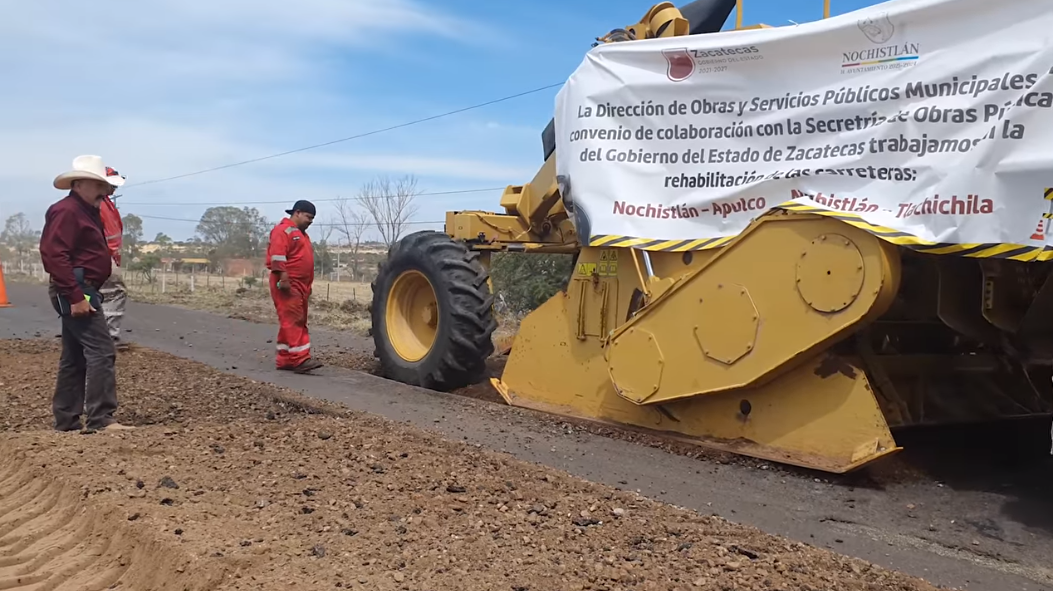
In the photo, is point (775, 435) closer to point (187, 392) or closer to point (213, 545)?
point (213, 545)

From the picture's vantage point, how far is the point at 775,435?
544 centimetres

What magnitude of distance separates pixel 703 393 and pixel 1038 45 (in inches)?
108

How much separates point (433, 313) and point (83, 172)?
362 centimetres

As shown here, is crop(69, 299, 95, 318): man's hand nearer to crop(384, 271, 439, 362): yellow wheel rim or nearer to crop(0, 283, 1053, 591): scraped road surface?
crop(0, 283, 1053, 591): scraped road surface

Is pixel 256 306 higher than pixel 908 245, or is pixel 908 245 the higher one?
pixel 908 245

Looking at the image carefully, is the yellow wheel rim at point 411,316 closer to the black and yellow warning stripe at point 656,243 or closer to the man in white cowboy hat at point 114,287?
the black and yellow warning stripe at point 656,243

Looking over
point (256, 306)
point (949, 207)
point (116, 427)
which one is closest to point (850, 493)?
point (949, 207)

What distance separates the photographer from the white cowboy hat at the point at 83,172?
5709mm

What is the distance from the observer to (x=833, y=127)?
206 inches

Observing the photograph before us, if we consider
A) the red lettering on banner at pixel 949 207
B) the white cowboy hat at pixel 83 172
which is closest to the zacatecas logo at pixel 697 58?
the red lettering on banner at pixel 949 207

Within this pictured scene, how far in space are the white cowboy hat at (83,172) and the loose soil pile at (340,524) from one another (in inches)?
66.8

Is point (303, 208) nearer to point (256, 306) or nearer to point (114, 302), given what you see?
point (114, 302)

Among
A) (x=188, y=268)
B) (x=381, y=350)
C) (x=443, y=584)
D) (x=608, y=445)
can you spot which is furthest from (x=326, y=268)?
(x=443, y=584)

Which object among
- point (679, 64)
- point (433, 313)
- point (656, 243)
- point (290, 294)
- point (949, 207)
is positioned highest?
point (679, 64)
